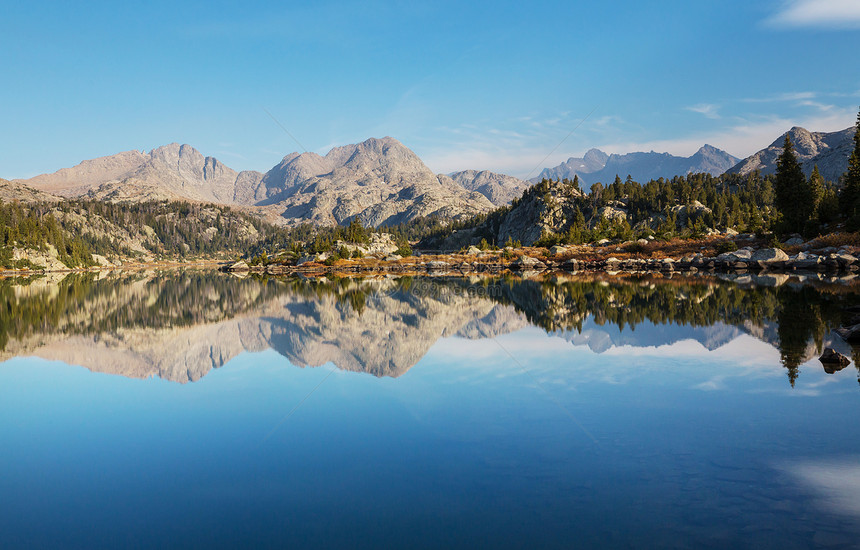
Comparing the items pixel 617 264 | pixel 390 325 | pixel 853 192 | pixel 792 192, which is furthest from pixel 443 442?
pixel 617 264

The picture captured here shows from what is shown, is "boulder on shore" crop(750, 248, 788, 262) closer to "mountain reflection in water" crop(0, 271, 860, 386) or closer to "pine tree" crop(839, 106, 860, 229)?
"pine tree" crop(839, 106, 860, 229)

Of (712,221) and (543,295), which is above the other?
(712,221)

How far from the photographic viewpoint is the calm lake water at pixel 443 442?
818 cm

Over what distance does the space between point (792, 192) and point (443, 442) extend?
9904 centimetres

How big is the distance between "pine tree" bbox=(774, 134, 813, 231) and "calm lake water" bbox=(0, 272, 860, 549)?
73.0m

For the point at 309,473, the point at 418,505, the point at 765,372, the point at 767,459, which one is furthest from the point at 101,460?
the point at 765,372

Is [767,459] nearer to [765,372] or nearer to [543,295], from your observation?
[765,372]

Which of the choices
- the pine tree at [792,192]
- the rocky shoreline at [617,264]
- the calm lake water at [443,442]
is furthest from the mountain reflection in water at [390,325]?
the pine tree at [792,192]

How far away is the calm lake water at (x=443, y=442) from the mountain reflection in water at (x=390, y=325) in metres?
0.35

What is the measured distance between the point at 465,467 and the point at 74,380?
18.3 metres

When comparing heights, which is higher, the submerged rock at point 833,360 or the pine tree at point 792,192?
the pine tree at point 792,192

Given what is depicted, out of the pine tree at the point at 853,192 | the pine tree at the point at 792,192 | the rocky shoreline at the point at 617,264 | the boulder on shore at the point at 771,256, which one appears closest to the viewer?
the rocky shoreline at the point at 617,264

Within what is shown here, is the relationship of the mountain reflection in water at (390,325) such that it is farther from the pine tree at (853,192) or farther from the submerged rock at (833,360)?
the pine tree at (853,192)

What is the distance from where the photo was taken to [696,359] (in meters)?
20.4
